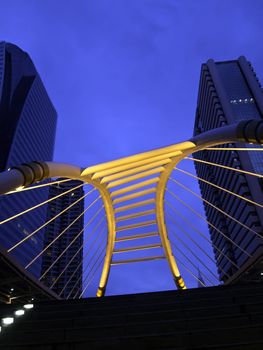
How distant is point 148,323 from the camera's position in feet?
22.6

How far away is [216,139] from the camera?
44.1 ft

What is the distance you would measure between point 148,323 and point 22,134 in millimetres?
114311

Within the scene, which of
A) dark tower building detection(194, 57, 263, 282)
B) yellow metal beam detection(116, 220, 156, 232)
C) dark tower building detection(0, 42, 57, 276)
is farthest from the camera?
dark tower building detection(0, 42, 57, 276)

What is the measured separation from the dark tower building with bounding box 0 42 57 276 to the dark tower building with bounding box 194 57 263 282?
58238mm

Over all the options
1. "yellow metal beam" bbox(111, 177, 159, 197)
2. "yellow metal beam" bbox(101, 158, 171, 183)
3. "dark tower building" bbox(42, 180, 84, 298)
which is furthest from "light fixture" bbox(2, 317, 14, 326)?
"dark tower building" bbox(42, 180, 84, 298)

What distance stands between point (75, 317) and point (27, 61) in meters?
146

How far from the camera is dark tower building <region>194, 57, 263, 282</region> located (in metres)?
74.5

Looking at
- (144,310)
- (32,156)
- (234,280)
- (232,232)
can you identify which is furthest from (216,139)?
(32,156)

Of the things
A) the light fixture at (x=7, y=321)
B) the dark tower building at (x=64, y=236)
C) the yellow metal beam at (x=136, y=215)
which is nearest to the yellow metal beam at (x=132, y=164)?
the yellow metal beam at (x=136, y=215)

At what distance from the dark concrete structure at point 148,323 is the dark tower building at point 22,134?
267 ft

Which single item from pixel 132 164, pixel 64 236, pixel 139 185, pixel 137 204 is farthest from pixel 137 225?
pixel 64 236

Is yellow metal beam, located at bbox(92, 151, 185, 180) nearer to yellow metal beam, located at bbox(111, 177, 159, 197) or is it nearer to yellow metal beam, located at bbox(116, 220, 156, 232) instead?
yellow metal beam, located at bbox(111, 177, 159, 197)

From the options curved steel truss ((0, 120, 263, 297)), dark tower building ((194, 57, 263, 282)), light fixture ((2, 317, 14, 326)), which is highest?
dark tower building ((194, 57, 263, 282))

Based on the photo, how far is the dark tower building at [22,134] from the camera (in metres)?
94.2
